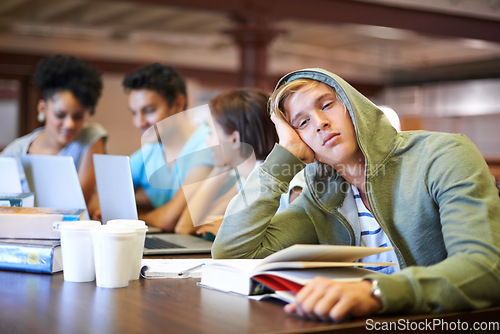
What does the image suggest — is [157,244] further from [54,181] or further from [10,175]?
[10,175]

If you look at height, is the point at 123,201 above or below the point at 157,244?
above

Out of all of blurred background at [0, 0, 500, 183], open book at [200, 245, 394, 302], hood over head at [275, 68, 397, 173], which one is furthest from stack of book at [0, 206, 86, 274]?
blurred background at [0, 0, 500, 183]

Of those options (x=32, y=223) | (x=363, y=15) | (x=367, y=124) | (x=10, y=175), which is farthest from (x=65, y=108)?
(x=363, y=15)

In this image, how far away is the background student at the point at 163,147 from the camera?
1.73m

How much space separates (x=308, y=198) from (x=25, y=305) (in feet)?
2.49

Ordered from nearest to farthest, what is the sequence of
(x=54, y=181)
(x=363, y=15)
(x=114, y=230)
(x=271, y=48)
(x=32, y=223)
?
(x=114, y=230) → (x=32, y=223) → (x=54, y=181) → (x=363, y=15) → (x=271, y=48)

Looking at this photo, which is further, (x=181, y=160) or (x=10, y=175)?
(x=10, y=175)

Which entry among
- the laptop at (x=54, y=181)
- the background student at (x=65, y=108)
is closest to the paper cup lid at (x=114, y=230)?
the laptop at (x=54, y=181)

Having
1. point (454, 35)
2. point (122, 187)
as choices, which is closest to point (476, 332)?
point (122, 187)

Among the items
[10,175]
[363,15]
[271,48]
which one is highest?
[271,48]

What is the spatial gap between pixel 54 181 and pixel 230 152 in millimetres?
598

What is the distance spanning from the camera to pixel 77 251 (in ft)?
4.21

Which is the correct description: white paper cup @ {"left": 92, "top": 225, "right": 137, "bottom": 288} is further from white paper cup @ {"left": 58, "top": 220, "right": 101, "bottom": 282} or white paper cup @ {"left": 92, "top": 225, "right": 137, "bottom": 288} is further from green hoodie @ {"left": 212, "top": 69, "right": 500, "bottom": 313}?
green hoodie @ {"left": 212, "top": 69, "right": 500, "bottom": 313}

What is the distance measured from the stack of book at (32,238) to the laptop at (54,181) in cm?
32
